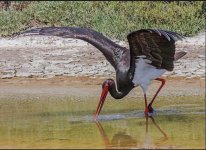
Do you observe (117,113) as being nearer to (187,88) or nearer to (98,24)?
(187,88)

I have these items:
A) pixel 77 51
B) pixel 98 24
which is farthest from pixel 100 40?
pixel 98 24

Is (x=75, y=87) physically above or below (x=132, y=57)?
below

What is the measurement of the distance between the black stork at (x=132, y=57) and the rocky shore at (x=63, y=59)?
330cm

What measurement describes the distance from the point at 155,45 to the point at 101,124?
117cm

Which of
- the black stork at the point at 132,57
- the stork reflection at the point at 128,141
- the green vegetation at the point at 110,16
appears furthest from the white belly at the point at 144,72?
the green vegetation at the point at 110,16

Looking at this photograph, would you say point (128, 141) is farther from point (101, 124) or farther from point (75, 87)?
point (75, 87)

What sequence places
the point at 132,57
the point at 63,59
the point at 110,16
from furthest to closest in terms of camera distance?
the point at 110,16, the point at 63,59, the point at 132,57

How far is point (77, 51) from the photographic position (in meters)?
15.7

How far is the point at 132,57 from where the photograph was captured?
10.6 metres

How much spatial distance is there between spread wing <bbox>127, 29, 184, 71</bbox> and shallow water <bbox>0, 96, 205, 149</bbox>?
2.21ft

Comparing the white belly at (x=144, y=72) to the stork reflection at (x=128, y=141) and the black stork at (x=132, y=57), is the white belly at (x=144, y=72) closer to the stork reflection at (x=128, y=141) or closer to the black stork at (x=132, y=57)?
the black stork at (x=132, y=57)

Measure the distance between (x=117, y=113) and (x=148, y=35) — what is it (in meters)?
1.41

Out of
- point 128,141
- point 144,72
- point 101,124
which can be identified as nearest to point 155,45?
point 144,72

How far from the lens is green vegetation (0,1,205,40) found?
16.5 meters
